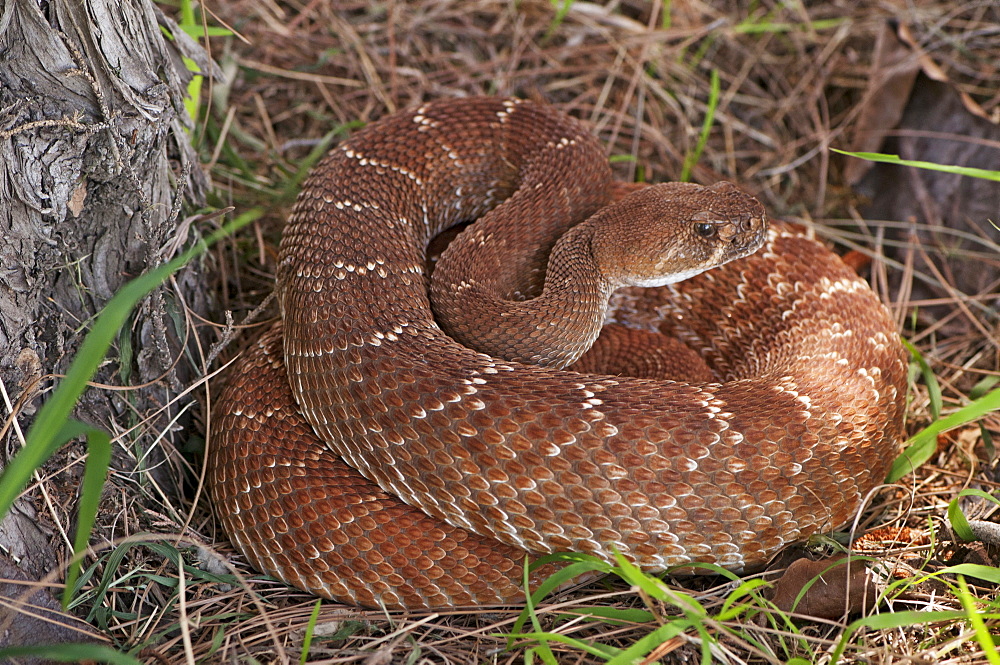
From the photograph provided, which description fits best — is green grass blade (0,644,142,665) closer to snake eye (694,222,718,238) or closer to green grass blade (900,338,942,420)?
snake eye (694,222,718,238)

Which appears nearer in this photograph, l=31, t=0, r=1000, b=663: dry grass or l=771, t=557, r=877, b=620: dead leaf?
l=771, t=557, r=877, b=620: dead leaf

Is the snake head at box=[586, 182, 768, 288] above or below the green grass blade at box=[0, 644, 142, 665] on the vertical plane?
above

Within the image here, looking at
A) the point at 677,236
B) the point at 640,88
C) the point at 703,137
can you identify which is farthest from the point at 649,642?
the point at 640,88

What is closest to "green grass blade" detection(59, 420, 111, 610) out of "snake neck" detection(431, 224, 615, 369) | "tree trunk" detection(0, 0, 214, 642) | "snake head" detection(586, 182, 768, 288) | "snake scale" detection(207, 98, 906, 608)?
"tree trunk" detection(0, 0, 214, 642)

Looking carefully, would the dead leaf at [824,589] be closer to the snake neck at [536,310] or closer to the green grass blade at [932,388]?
the green grass blade at [932,388]

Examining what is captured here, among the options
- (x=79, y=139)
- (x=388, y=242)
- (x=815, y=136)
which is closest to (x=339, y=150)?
(x=388, y=242)

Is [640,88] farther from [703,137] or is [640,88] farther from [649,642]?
[649,642]
